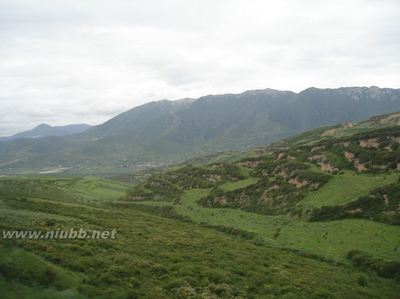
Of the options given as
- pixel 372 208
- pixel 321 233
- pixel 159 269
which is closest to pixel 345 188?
pixel 372 208

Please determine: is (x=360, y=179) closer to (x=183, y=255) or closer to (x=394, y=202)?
(x=394, y=202)

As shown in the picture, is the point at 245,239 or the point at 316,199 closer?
the point at 245,239

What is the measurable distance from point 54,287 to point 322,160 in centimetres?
7736

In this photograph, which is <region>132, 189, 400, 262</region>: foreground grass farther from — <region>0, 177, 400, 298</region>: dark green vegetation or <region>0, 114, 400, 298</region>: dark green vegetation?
<region>0, 177, 400, 298</region>: dark green vegetation

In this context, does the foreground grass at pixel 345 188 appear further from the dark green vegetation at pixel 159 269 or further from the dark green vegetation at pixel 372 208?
the dark green vegetation at pixel 159 269

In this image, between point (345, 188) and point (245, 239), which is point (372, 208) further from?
point (245, 239)

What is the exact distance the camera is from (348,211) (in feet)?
208

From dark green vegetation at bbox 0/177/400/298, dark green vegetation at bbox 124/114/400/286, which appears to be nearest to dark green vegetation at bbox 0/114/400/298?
dark green vegetation at bbox 0/177/400/298

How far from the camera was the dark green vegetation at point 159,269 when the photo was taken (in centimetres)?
2772

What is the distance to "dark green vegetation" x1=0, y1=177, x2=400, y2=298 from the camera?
27.7 m

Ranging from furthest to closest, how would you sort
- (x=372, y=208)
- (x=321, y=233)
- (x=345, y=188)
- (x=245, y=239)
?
(x=345, y=188) < (x=245, y=239) < (x=372, y=208) < (x=321, y=233)

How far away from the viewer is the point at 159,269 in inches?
1382

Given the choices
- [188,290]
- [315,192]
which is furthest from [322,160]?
[188,290]

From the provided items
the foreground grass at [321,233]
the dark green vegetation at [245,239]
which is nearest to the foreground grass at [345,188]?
the dark green vegetation at [245,239]
